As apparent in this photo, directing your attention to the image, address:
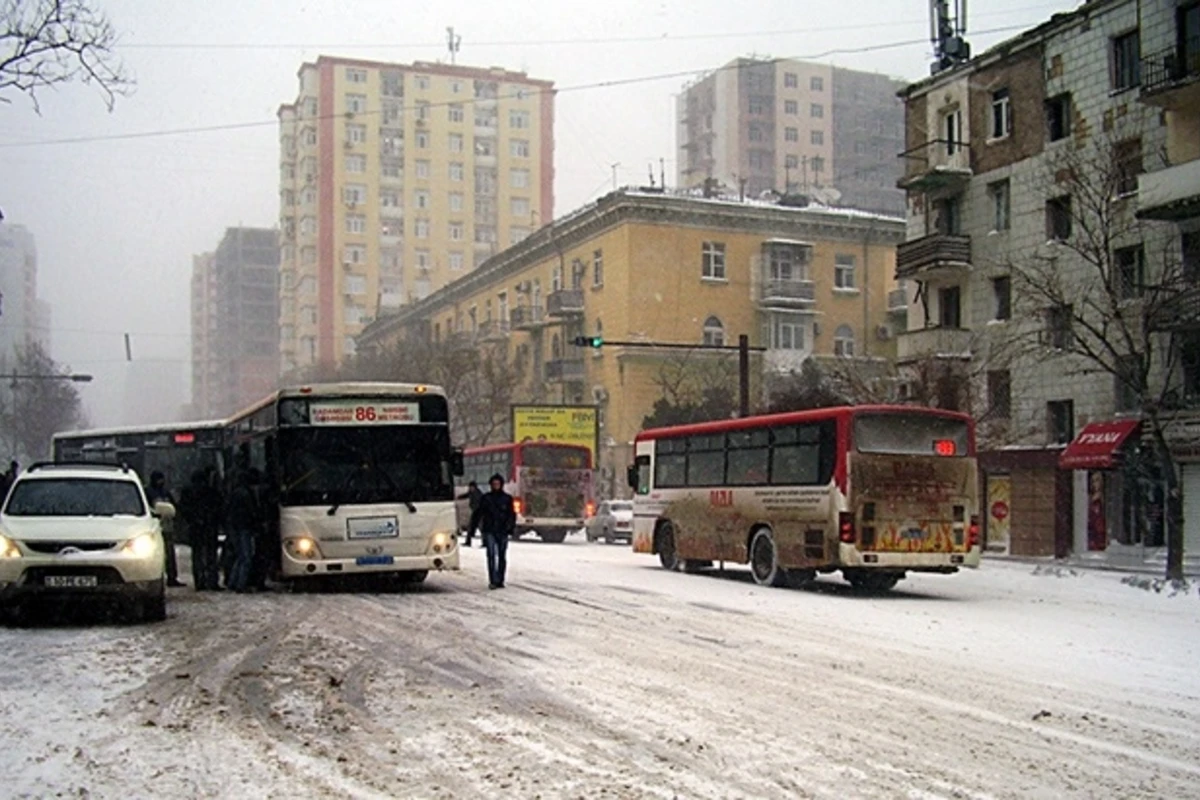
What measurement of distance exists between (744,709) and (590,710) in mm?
1131

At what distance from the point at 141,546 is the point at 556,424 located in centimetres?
3524

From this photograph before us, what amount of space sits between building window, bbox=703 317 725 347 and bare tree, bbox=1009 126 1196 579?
2315cm

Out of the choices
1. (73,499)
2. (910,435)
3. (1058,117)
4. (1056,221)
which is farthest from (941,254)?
(73,499)

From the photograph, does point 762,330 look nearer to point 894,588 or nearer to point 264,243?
point 894,588

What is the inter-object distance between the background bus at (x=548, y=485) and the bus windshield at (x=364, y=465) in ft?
72.3

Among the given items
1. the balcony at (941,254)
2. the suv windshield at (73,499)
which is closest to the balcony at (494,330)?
the balcony at (941,254)

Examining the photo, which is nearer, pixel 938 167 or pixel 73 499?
pixel 73 499

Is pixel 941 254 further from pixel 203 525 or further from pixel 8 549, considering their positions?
pixel 8 549

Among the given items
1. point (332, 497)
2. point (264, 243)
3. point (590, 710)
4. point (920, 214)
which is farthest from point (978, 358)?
point (264, 243)

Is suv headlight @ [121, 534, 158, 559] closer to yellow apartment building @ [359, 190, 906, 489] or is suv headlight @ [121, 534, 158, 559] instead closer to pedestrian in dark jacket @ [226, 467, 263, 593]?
pedestrian in dark jacket @ [226, 467, 263, 593]

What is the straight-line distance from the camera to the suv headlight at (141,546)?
14.6 meters

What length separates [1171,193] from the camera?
108 ft

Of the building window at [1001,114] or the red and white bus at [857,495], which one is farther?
the building window at [1001,114]

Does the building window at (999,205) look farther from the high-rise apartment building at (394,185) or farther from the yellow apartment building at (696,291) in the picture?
the high-rise apartment building at (394,185)
